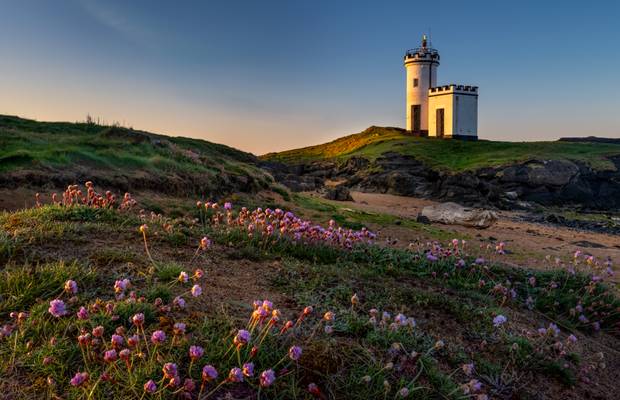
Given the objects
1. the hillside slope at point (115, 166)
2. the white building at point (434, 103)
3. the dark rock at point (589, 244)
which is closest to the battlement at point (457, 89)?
the white building at point (434, 103)

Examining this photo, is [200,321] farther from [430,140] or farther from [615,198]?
[430,140]

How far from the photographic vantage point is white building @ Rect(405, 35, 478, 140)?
173ft

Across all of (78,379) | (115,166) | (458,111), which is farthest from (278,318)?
(458,111)

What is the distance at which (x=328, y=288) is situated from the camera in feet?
14.4

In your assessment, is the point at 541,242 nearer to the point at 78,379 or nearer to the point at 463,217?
the point at 463,217

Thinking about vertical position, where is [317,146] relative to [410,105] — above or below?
below

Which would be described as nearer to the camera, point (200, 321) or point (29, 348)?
point (29, 348)

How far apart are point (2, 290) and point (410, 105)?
56770 mm

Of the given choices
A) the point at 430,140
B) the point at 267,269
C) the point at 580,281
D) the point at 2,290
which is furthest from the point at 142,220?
the point at 430,140

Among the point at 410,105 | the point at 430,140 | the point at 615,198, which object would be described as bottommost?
the point at 615,198

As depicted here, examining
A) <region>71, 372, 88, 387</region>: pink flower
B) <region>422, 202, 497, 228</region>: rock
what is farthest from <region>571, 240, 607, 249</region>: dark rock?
<region>71, 372, 88, 387</region>: pink flower

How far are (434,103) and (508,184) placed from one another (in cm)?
2228

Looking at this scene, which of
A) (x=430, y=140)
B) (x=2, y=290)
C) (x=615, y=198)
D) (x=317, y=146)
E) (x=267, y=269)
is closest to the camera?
(x=2, y=290)

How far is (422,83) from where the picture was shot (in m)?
55.5
